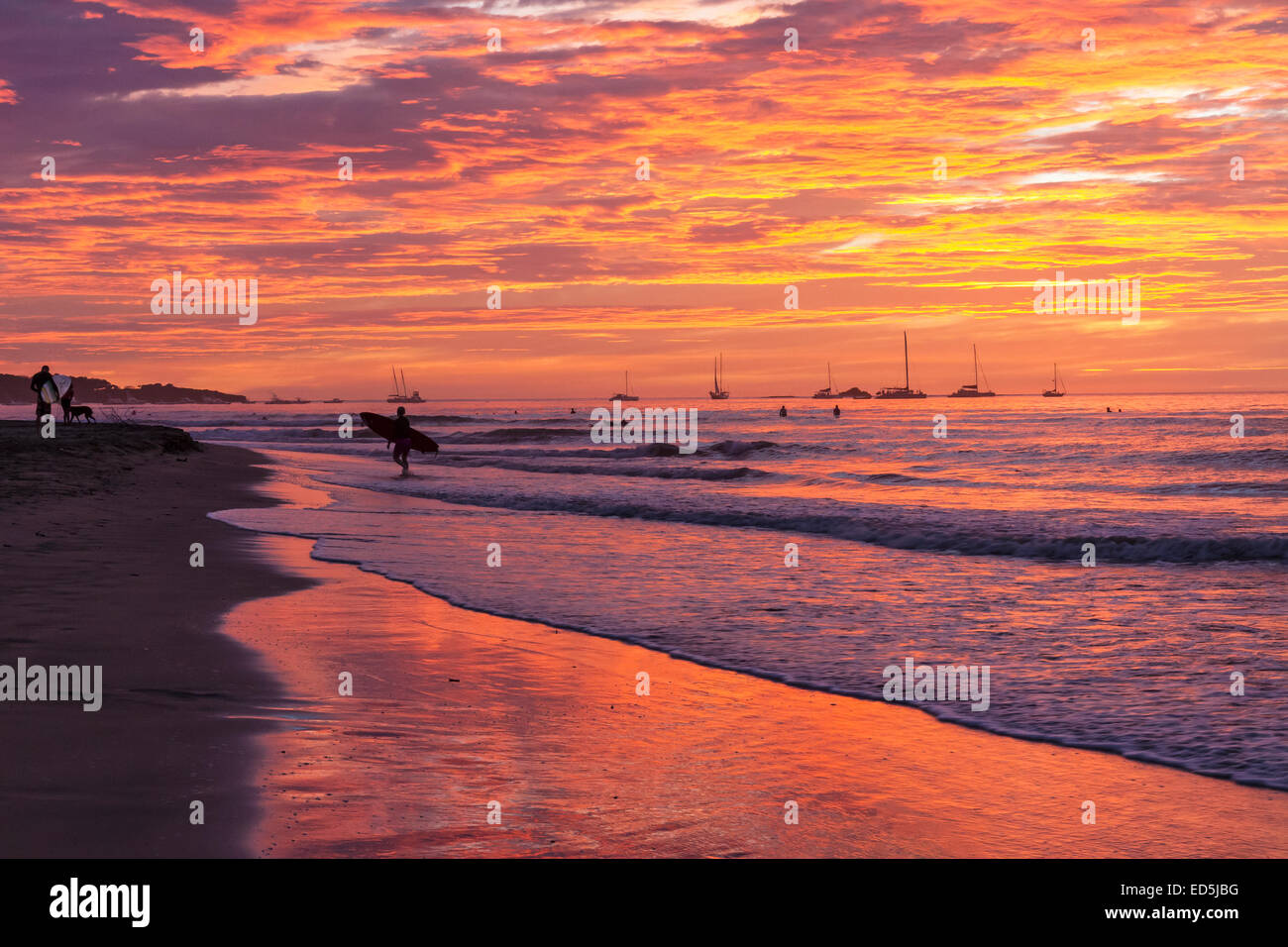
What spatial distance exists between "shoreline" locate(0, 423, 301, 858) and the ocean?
117 inches

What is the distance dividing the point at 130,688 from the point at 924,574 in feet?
37.5

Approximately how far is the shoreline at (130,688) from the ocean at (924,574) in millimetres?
2960

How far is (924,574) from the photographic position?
1549cm

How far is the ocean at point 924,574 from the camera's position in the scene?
817 cm

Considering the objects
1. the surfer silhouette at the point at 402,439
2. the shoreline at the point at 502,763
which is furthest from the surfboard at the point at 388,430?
the shoreline at the point at 502,763

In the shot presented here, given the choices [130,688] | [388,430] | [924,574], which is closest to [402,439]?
[388,430]

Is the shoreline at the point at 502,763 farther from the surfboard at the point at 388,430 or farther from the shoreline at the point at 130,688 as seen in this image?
the surfboard at the point at 388,430

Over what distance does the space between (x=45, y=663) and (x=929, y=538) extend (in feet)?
50.6

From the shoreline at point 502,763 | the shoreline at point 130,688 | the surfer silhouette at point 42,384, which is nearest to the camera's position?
the shoreline at point 130,688

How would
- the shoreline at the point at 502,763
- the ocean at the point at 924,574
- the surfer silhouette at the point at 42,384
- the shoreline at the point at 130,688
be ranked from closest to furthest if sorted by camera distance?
the shoreline at the point at 130,688 < the shoreline at the point at 502,763 < the ocean at the point at 924,574 < the surfer silhouette at the point at 42,384

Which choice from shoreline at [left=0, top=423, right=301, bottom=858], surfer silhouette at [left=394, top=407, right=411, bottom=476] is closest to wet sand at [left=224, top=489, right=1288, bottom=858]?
shoreline at [left=0, top=423, right=301, bottom=858]

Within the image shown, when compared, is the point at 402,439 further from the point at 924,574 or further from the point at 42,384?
the point at 924,574

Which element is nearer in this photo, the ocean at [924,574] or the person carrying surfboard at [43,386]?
the ocean at [924,574]
